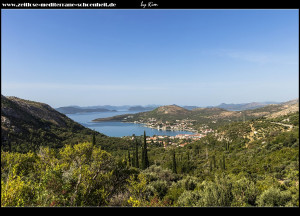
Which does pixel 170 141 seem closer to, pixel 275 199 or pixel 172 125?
pixel 172 125

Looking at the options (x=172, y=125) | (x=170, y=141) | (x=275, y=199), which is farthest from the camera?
(x=172, y=125)

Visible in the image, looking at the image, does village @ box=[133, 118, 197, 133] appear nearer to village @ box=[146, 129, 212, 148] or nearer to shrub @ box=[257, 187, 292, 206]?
village @ box=[146, 129, 212, 148]

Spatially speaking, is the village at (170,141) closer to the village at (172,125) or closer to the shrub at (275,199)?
the village at (172,125)

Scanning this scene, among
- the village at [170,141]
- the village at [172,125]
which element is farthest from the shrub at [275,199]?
the village at [172,125]

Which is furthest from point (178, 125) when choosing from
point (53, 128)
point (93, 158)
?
point (93, 158)

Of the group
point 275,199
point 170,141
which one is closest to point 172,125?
point 170,141

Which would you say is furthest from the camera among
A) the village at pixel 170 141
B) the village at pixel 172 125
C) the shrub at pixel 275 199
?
the village at pixel 172 125

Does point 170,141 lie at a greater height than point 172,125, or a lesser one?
lesser

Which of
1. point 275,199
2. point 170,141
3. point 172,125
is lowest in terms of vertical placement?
point 170,141

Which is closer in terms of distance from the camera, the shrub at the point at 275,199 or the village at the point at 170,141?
the shrub at the point at 275,199

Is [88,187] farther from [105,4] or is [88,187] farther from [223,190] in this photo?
[105,4]

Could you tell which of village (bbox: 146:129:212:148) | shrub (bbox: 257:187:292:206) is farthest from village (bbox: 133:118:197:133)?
shrub (bbox: 257:187:292:206)

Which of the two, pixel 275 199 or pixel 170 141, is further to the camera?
pixel 170 141
